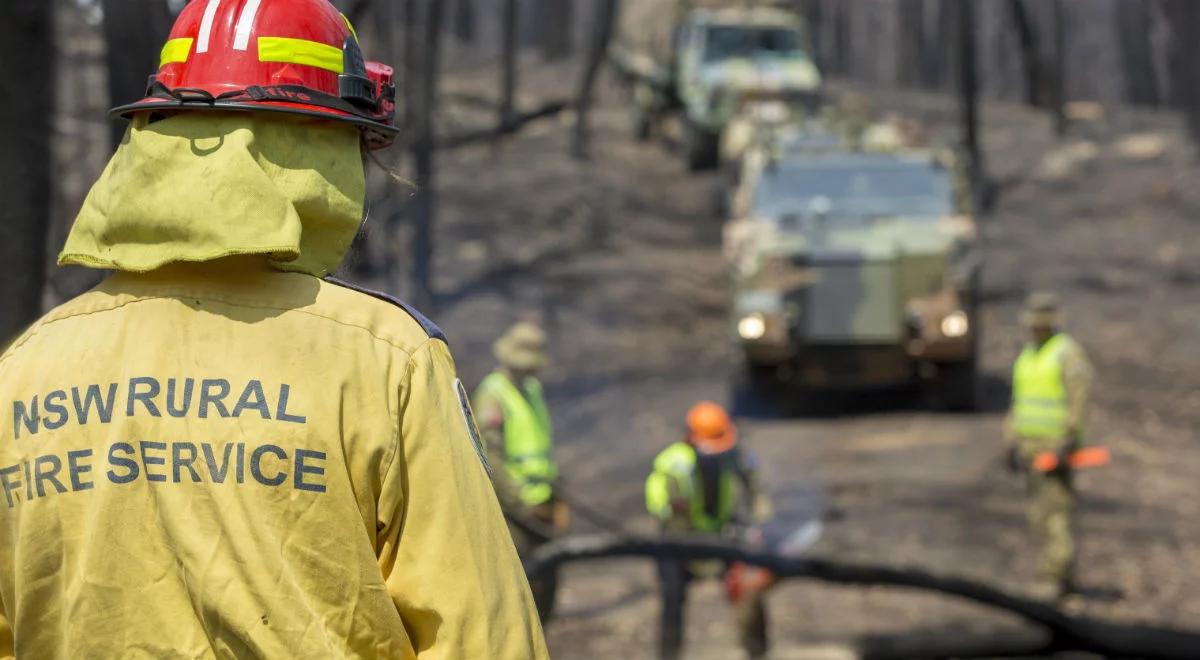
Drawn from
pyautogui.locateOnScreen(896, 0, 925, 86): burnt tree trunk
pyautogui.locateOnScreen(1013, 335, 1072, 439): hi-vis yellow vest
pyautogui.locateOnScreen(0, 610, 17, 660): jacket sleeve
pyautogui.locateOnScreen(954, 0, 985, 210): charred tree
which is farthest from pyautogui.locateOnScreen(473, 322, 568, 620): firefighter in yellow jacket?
pyautogui.locateOnScreen(896, 0, 925, 86): burnt tree trunk

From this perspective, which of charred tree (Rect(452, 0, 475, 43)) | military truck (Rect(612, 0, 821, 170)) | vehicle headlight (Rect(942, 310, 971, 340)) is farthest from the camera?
charred tree (Rect(452, 0, 475, 43))

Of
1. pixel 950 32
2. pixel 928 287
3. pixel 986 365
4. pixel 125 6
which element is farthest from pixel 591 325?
pixel 950 32

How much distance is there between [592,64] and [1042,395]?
18.9 metres

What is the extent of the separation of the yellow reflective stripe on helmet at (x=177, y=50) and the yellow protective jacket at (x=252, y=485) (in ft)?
0.41

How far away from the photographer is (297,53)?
6.66 feet

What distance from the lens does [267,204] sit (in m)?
1.93

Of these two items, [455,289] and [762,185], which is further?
[455,289]

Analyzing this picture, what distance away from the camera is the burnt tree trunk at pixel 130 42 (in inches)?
248

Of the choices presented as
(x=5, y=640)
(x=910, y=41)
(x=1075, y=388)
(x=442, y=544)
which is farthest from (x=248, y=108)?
(x=910, y=41)

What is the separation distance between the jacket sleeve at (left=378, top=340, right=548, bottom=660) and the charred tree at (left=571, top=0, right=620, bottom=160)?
79.1ft

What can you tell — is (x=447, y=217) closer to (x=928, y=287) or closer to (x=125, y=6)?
(x=928, y=287)

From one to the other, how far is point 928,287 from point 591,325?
7.91m

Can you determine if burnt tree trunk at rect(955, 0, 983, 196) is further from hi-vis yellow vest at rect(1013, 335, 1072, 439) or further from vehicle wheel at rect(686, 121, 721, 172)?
hi-vis yellow vest at rect(1013, 335, 1072, 439)

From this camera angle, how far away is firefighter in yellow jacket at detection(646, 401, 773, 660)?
850 cm
